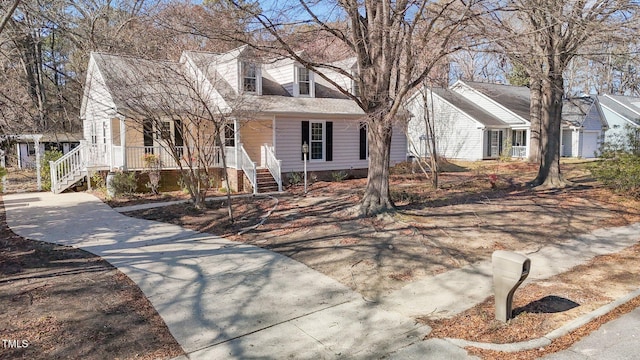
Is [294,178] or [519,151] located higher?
[519,151]

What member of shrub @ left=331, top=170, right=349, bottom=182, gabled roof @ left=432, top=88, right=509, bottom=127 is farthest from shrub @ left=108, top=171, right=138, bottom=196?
gabled roof @ left=432, top=88, right=509, bottom=127

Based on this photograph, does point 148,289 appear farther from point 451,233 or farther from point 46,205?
point 46,205

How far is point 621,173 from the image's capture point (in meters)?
12.3

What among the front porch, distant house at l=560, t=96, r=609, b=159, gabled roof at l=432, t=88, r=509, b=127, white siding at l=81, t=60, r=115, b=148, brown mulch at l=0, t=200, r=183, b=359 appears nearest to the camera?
brown mulch at l=0, t=200, r=183, b=359

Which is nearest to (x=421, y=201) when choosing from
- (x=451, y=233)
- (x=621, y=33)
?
(x=451, y=233)

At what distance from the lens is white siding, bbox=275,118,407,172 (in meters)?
17.5

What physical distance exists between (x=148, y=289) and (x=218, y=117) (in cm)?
694

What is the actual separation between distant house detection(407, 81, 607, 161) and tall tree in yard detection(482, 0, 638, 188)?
543 inches

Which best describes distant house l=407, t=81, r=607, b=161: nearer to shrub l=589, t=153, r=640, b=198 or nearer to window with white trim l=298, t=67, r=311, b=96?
window with white trim l=298, t=67, r=311, b=96

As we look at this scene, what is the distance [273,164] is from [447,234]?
885 centimetres

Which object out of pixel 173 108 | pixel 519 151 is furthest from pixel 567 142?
pixel 173 108

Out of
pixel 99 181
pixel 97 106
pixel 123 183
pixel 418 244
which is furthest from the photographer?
pixel 97 106

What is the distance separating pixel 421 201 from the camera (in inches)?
486

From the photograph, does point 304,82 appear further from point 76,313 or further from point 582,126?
point 582,126
